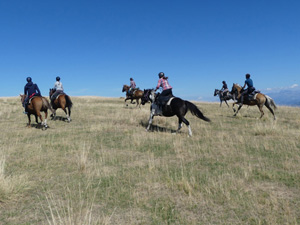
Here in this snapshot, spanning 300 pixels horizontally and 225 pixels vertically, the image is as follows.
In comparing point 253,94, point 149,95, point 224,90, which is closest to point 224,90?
point 224,90

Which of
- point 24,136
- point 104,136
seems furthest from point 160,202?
point 24,136

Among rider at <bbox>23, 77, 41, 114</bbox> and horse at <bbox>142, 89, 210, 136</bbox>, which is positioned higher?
rider at <bbox>23, 77, 41, 114</bbox>

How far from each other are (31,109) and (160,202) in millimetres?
10129

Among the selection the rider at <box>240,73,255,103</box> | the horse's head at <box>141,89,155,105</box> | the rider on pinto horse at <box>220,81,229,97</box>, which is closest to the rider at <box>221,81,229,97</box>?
the rider on pinto horse at <box>220,81,229,97</box>

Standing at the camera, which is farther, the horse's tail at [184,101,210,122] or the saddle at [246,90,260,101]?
the saddle at [246,90,260,101]

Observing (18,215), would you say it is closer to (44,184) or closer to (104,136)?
(44,184)

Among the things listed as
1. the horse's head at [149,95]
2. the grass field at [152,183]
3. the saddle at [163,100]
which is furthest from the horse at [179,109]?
the grass field at [152,183]

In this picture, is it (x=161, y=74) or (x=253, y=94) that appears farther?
(x=253, y=94)

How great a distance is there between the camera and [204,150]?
7027mm

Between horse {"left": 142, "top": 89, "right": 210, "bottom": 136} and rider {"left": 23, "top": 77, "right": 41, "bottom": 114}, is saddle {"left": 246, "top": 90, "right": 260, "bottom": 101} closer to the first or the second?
horse {"left": 142, "top": 89, "right": 210, "bottom": 136}

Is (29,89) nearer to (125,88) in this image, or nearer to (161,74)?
(161,74)

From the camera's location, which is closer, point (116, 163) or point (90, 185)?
point (90, 185)

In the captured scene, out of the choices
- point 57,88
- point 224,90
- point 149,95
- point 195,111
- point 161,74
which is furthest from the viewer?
point 224,90

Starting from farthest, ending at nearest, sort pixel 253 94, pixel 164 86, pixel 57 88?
pixel 253 94 → pixel 57 88 → pixel 164 86
